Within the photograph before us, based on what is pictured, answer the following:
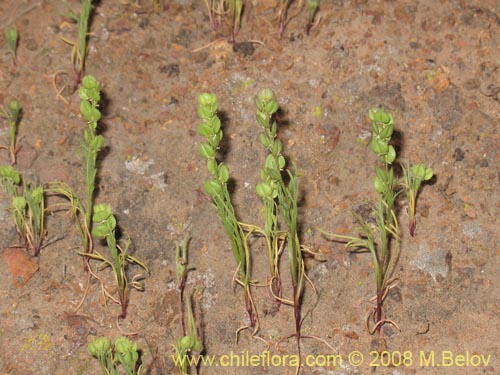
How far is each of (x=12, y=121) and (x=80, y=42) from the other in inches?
16.1

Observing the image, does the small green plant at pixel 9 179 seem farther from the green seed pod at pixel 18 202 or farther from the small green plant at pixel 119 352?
the small green plant at pixel 119 352

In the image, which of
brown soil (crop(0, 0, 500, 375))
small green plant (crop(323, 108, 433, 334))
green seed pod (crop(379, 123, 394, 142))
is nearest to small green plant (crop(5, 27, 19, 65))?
brown soil (crop(0, 0, 500, 375))

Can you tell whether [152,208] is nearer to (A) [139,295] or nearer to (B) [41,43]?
(A) [139,295]

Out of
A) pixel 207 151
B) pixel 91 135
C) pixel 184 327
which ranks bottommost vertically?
pixel 184 327

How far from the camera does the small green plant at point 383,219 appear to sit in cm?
238

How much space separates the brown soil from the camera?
2600 mm

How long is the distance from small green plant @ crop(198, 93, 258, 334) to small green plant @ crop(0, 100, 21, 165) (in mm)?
896

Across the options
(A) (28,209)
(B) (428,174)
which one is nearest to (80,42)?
(A) (28,209)

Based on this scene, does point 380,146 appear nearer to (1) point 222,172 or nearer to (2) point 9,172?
(1) point 222,172

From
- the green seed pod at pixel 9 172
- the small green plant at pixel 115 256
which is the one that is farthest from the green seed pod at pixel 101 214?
the green seed pod at pixel 9 172

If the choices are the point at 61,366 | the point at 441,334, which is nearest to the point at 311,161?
the point at 441,334

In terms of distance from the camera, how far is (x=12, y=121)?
3.02 metres

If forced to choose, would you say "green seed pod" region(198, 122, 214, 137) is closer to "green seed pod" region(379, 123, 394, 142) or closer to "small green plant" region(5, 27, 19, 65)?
"green seed pod" region(379, 123, 394, 142)

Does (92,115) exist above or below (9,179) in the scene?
above
